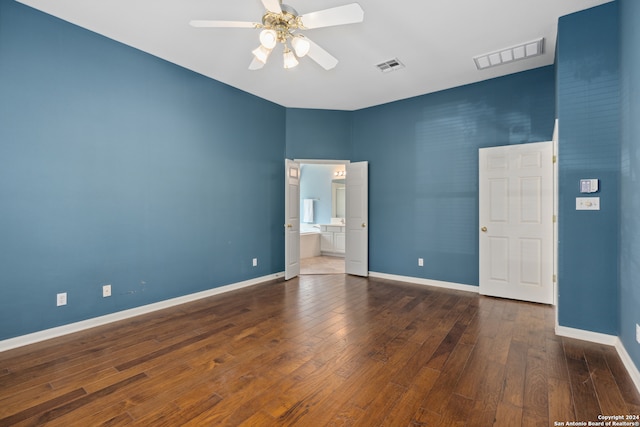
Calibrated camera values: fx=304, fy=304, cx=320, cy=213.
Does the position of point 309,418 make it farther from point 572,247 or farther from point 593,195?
point 593,195

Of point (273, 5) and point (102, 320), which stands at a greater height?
point (273, 5)

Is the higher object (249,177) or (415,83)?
(415,83)

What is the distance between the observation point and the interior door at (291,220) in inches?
212

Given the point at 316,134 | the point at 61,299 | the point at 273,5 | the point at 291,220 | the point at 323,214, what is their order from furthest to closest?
the point at 323,214 < the point at 316,134 < the point at 291,220 < the point at 61,299 < the point at 273,5

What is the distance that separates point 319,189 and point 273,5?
693 cm

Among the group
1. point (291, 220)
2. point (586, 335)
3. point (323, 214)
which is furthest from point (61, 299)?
point (323, 214)

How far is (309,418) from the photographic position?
1.82m

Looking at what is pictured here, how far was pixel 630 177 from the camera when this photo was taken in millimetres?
2350

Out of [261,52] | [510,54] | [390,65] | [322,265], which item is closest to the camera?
[261,52]

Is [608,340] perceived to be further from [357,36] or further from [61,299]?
[61,299]

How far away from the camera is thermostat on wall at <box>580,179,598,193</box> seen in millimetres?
2803

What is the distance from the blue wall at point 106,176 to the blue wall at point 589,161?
4160 mm

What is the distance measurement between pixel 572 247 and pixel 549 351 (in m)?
1.02

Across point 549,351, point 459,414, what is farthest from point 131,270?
point 549,351
